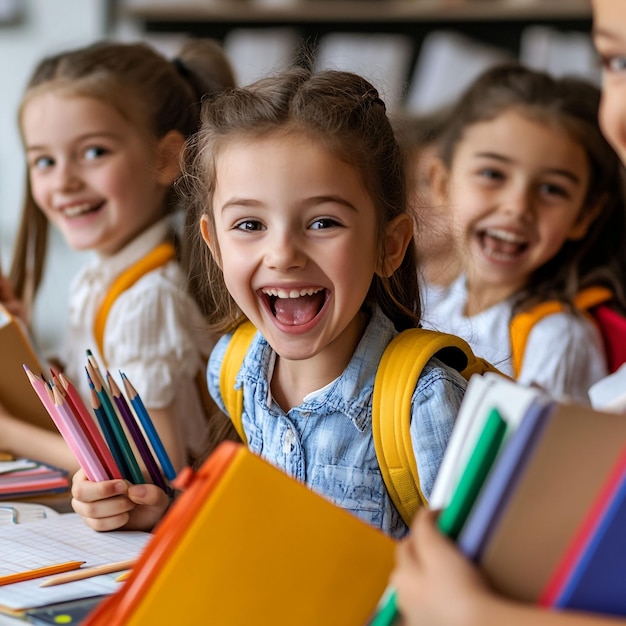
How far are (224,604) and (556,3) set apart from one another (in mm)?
2975

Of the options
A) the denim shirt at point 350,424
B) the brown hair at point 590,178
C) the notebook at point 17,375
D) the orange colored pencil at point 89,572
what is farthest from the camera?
the brown hair at point 590,178

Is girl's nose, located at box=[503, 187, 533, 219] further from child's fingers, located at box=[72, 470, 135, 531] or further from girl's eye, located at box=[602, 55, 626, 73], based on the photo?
child's fingers, located at box=[72, 470, 135, 531]

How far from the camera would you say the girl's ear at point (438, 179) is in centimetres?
169

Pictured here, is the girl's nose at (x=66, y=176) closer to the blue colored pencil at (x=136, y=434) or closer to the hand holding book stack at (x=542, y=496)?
the blue colored pencil at (x=136, y=434)

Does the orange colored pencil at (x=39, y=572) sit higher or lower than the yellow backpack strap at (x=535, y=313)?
lower

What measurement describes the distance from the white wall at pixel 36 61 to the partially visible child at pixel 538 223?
1989 mm

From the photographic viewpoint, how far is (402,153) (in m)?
1.01

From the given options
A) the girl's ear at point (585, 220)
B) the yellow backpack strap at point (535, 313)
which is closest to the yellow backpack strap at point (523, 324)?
the yellow backpack strap at point (535, 313)

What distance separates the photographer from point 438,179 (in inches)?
69.6

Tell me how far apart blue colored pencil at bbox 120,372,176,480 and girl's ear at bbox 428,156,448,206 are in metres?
0.87

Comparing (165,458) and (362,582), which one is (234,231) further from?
(362,582)

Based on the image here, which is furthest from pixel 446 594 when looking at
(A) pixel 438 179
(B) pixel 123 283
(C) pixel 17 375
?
(A) pixel 438 179

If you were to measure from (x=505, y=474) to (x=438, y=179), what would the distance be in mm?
1276

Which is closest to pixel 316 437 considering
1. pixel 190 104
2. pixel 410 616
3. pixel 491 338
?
pixel 410 616
